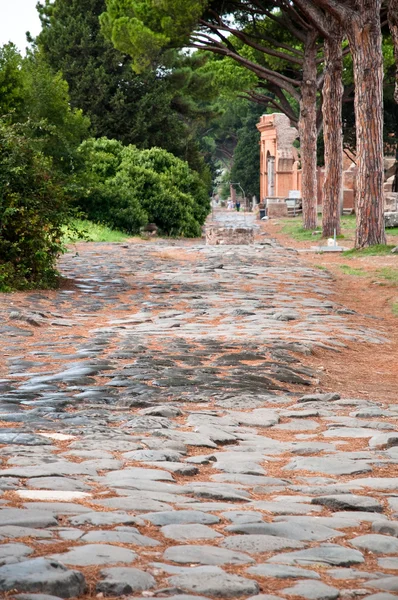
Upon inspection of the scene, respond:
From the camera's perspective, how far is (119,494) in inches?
150

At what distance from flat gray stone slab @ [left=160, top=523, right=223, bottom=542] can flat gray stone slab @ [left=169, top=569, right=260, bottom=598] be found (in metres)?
0.42

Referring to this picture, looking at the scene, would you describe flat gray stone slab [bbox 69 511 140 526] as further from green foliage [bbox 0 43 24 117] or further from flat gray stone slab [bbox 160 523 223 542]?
green foliage [bbox 0 43 24 117]

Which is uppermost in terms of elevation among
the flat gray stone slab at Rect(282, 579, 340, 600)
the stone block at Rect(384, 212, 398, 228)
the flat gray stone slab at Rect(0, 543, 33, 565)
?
the stone block at Rect(384, 212, 398, 228)

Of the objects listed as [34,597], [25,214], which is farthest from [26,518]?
[25,214]

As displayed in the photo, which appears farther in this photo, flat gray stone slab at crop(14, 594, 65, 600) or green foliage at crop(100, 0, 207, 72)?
green foliage at crop(100, 0, 207, 72)

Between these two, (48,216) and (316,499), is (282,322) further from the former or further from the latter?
(316,499)

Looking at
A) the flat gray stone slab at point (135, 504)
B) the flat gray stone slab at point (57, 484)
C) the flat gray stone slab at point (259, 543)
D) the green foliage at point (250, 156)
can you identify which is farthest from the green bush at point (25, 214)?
the green foliage at point (250, 156)

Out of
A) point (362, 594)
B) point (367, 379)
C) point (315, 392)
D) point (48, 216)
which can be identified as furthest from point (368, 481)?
point (48, 216)

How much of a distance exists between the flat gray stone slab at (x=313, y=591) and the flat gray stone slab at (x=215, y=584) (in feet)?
0.35

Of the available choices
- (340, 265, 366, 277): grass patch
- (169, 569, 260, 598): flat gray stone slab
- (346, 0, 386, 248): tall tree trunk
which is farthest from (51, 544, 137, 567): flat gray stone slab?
(346, 0, 386, 248): tall tree trunk

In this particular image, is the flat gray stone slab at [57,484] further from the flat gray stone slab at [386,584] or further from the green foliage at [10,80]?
the green foliage at [10,80]

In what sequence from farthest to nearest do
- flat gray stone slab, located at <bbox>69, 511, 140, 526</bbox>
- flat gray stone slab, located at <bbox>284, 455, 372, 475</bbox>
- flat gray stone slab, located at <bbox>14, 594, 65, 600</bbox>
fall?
1. flat gray stone slab, located at <bbox>284, 455, 372, 475</bbox>
2. flat gray stone slab, located at <bbox>69, 511, 140, 526</bbox>
3. flat gray stone slab, located at <bbox>14, 594, 65, 600</bbox>

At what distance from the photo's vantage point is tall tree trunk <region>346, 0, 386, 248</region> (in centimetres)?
2030

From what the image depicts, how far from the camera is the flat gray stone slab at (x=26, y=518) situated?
3.26 meters
